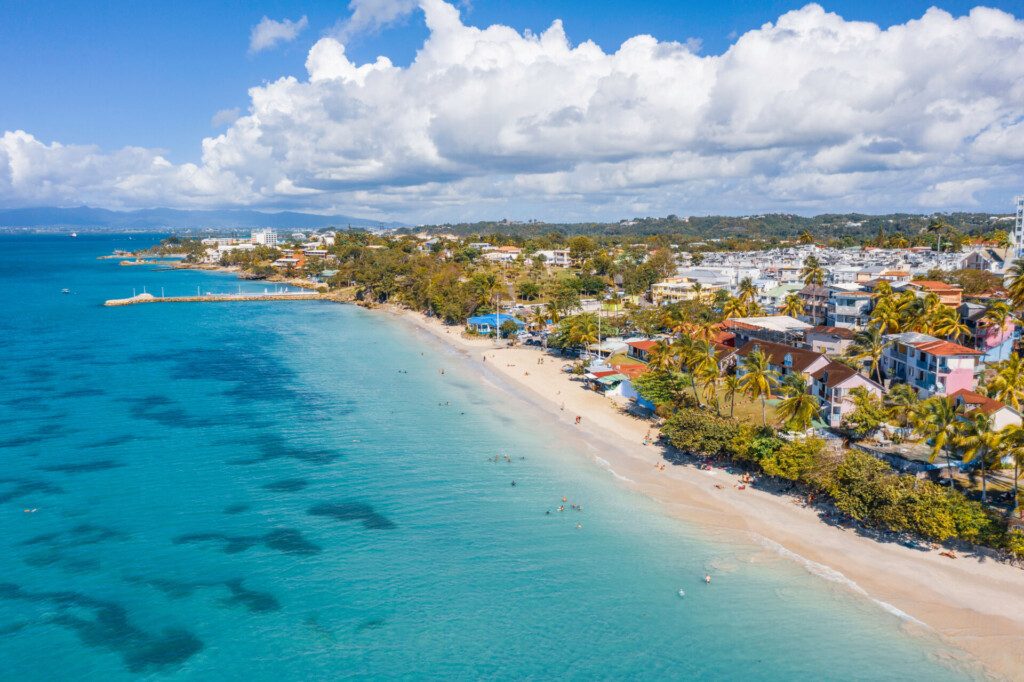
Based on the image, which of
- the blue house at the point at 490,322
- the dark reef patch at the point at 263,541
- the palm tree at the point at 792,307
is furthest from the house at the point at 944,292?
the dark reef patch at the point at 263,541

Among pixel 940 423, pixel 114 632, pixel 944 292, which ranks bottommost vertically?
pixel 114 632

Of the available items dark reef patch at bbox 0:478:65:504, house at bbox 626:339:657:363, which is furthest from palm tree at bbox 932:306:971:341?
dark reef patch at bbox 0:478:65:504

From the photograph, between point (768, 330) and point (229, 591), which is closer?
point (229, 591)

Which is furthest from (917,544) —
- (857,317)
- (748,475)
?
(857,317)

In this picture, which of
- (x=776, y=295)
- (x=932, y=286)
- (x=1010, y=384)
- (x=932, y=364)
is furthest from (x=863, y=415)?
(x=776, y=295)

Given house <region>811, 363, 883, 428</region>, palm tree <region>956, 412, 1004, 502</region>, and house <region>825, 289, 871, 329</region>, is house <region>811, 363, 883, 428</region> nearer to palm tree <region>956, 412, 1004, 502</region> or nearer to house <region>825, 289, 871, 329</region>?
palm tree <region>956, 412, 1004, 502</region>

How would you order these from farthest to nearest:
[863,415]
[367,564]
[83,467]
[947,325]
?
[947,325] < [83,467] < [863,415] < [367,564]

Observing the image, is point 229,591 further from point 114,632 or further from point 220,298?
point 220,298
